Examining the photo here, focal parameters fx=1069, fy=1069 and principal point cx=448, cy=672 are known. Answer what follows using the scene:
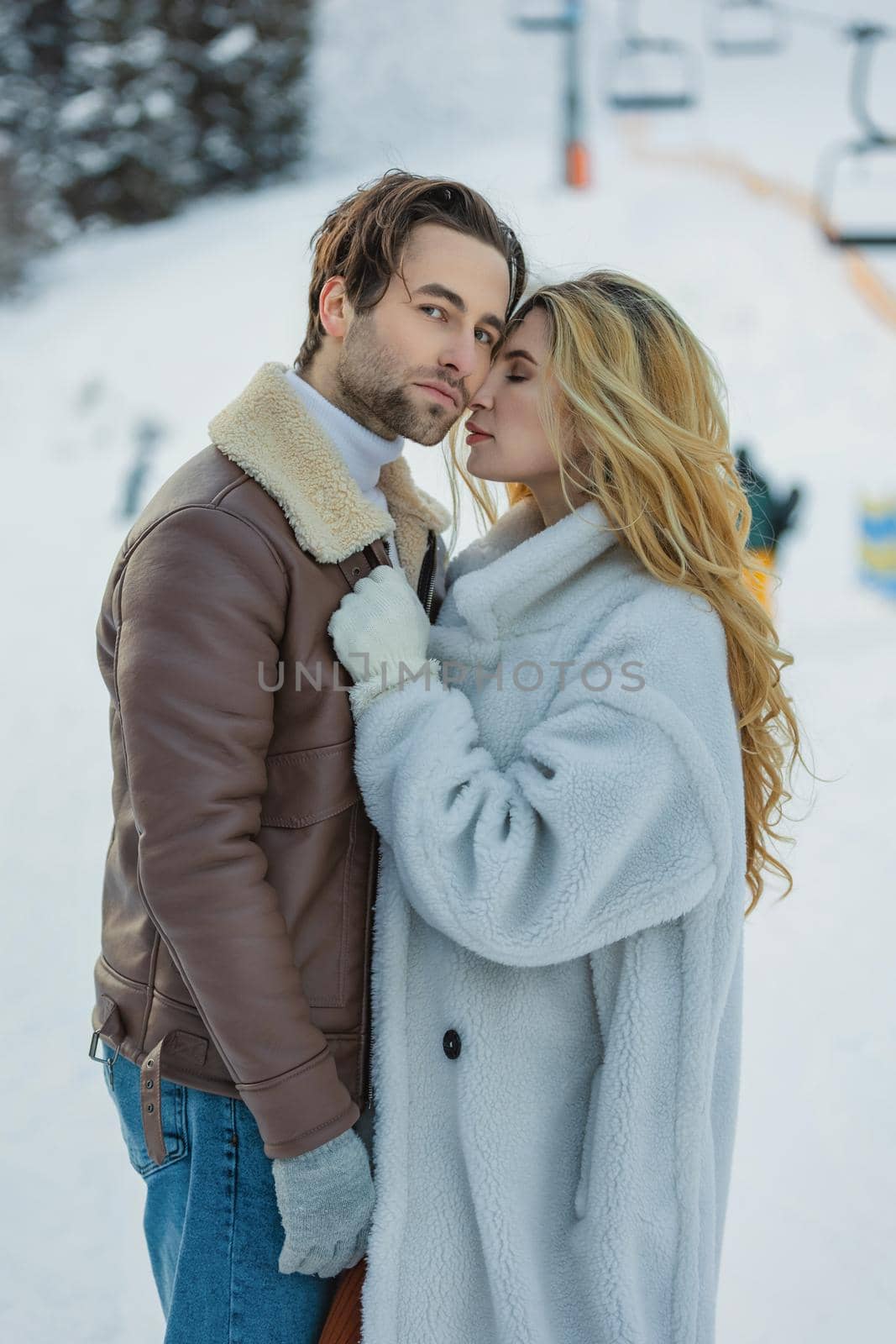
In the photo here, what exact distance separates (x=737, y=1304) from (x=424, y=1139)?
127 cm

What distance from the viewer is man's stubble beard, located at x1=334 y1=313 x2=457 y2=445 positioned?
1.47m

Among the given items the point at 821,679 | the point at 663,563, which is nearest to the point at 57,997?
the point at 663,563

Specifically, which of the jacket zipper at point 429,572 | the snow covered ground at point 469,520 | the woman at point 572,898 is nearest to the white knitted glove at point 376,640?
the woman at point 572,898

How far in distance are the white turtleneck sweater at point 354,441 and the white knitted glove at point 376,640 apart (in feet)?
0.54

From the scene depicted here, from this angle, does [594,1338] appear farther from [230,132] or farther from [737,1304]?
[230,132]

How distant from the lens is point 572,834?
123 centimetres

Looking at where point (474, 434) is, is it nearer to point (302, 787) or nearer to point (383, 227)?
point (383, 227)

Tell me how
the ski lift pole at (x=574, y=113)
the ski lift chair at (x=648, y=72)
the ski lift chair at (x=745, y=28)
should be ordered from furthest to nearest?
1. the ski lift pole at (x=574, y=113)
2. the ski lift chair at (x=745, y=28)
3. the ski lift chair at (x=648, y=72)

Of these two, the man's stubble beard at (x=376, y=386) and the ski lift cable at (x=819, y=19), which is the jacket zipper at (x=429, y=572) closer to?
the man's stubble beard at (x=376, y=386)

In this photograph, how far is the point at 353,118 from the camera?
9.43 metres

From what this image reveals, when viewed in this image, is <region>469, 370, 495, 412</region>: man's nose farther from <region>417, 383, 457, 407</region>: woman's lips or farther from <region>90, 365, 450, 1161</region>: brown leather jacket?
<region>90, 365, 450, 1161</region>: brown leather jacket

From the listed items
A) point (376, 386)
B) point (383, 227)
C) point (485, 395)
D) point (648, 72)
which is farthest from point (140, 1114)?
point (648, 72)

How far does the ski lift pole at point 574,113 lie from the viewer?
29.2ft

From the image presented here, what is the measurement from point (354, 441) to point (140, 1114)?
0.94 metres
